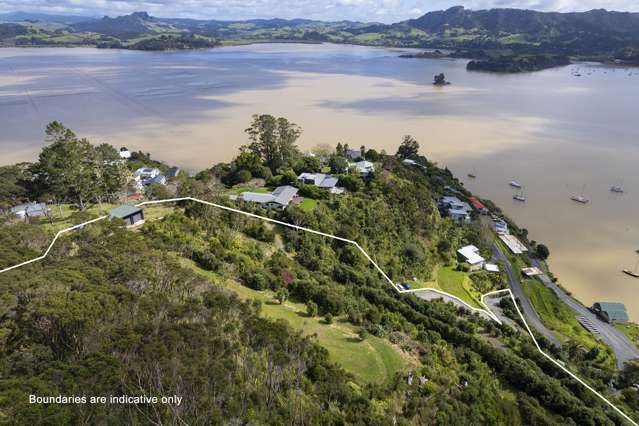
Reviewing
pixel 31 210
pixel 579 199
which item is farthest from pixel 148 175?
pixel 579 199

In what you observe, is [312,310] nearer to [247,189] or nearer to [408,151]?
[247,189]

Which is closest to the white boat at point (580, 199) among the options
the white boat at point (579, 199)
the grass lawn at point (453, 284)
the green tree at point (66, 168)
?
the white boat at point (579, 199)

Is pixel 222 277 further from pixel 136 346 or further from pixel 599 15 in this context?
pixel 599 15

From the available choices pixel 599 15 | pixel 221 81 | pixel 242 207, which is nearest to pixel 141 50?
pixel 221 81

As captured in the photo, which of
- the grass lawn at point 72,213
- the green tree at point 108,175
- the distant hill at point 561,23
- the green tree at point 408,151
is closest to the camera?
the grass lawn at point 72,213

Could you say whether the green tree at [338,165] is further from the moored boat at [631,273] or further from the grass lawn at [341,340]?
the moored boat at [631,273]

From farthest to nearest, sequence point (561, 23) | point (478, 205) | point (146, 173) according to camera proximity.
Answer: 1. point (561, 23)
2. point (146, 173)
3. point (478, 205)
